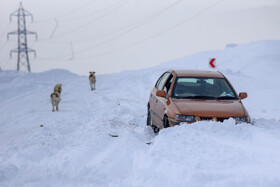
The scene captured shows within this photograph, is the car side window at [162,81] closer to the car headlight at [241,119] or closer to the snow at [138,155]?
the snow at [138,155]

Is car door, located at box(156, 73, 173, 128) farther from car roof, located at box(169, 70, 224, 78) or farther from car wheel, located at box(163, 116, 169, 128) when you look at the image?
car roof, located at box(169, 70, 224, 78)

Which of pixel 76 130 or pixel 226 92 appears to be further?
pixel 76 130

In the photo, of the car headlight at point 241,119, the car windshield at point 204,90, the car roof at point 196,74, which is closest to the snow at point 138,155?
the car headlight at point 241,119

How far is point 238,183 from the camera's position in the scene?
5086 millimetres

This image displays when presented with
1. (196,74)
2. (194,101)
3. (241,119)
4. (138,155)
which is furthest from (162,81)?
(138,155)

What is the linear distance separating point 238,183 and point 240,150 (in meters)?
1.44

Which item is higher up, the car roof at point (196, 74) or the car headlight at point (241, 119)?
the car roof at point (196, 74)

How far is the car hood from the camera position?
7848 mm

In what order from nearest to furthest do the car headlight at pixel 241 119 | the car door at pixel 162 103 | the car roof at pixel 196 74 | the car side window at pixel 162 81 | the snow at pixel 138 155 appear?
the snow at pixel 138 155, the car headlight at pixel 241 119, the car door at pixel 162 103, the car roof at pixel 196 74, the car side window at pixel 162 81

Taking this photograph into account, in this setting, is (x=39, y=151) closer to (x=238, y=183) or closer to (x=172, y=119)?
(x=172, y=119)

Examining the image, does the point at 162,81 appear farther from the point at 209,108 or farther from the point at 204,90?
the point at 209,108

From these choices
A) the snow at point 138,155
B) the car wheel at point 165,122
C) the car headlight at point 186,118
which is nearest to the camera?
the snow at point 138,155

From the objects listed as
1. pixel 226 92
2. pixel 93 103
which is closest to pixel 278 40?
pixel 93 103

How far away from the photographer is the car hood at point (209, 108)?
7848 millimetres
